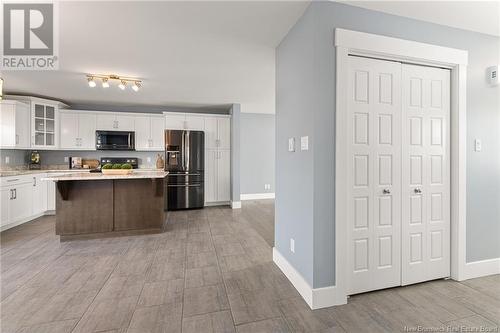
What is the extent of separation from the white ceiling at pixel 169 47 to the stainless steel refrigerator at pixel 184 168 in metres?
1.06

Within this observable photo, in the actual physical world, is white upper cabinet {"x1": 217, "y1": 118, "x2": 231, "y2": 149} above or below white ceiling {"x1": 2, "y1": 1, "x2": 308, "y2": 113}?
below

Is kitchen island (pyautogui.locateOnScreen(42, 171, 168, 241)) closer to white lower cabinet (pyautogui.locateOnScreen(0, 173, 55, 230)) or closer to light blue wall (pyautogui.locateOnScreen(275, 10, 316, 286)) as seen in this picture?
white lower cabinet (pyautogui.locateOnScreen(0, 173, 55, 230))

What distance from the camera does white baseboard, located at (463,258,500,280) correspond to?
2355mm

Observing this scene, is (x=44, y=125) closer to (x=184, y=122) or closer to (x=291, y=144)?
(x=184, y=122)

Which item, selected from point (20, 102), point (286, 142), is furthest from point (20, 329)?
point (20, 102)

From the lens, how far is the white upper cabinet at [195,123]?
574 centimetres

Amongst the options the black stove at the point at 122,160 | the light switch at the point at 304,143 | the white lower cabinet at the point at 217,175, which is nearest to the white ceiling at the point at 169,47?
the light switch at the point at 304,143

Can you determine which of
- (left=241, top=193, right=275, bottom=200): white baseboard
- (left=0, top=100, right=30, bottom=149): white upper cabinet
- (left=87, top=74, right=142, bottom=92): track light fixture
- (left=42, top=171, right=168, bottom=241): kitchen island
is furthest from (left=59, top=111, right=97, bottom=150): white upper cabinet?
(left=241, top=193, right=275, bottom=200): white baseboard

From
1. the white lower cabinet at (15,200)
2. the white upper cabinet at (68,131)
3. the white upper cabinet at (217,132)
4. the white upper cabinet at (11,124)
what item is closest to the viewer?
the white lower cabinet at (15,200)

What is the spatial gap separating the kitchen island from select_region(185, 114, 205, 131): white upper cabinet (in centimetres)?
232

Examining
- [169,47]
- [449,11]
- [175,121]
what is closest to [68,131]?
[175,121]

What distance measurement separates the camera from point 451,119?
2336 mm

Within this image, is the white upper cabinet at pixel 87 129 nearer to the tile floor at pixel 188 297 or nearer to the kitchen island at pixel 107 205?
the kitchen island at pixel 107 205

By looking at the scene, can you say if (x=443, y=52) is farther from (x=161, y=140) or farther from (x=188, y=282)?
(x=161, y=140)
